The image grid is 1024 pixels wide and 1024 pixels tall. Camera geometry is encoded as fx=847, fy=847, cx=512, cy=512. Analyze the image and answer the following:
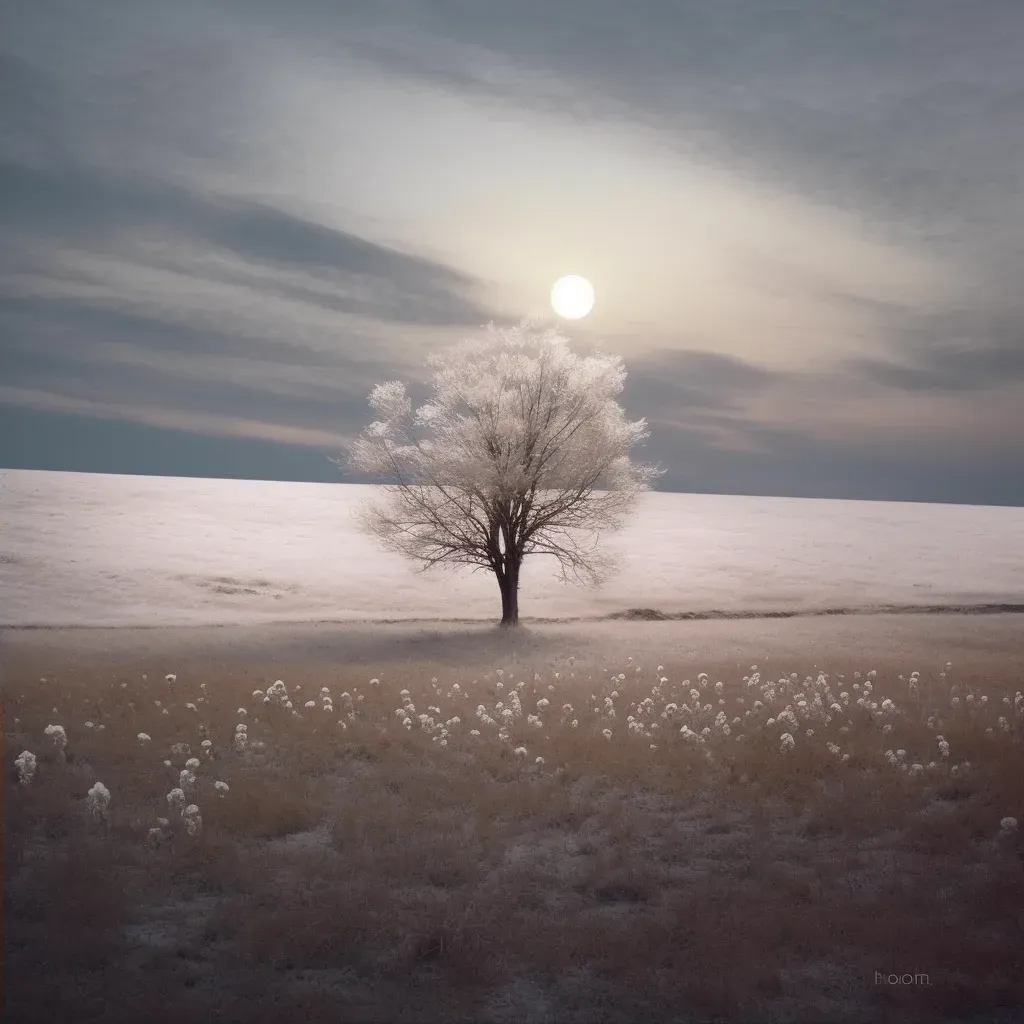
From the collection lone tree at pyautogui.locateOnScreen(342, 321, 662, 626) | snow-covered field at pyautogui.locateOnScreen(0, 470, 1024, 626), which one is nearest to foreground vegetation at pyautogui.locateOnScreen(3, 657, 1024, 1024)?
lone tree at pyautogui.locateOnScreen(342, 321, 662, 626)

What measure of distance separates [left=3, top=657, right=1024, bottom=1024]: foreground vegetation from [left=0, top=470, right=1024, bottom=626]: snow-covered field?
20.6 metres

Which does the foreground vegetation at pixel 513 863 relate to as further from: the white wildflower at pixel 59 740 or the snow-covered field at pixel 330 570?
the snow-covered field at pixel 330 570

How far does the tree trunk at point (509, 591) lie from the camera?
3117 centimetres

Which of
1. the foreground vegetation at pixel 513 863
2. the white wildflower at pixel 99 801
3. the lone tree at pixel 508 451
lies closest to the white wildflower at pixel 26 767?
the foreground vegetation at pixel 513 863

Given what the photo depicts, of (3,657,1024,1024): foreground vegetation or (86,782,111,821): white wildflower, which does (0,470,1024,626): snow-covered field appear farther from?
(86,782,111,821): white wildflower

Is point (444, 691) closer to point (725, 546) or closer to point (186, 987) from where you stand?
point (186, 987)

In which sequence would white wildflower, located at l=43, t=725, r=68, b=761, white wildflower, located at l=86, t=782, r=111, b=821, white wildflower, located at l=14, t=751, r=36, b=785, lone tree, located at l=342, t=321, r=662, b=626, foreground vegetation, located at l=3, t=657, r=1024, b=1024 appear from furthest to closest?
lone tree, located at l=342, t=321, r=662, b=626, white wildflower, located at l=43, t=725, r=68, b=761, white wildflower, located at l=14, t=751, r=36, b=785, white wildflower, located at l=86, t=782, r=111, b=821, foreground vegetation, located at l=3, t=657, r=1024, b=1024

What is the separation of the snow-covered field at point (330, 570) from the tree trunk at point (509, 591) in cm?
343

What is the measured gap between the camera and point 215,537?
4809cm

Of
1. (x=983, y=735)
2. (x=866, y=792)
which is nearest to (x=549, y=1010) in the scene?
(x=866, y=792)

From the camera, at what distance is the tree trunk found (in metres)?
31.2

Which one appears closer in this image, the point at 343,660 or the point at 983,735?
the point at 983,735

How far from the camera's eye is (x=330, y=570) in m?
43.0

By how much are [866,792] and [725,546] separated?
154 feet
